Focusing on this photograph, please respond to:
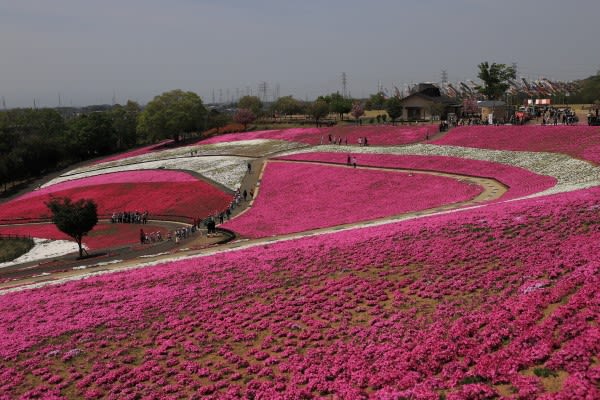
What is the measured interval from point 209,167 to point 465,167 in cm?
3934

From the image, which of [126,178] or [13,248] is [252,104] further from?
[13,248]

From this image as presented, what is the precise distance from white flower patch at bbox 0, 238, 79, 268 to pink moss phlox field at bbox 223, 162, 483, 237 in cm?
1502

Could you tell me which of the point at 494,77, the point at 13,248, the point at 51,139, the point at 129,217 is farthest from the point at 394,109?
the point at 13,248

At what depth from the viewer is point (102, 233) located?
165ft

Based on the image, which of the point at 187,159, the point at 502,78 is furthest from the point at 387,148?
the point at 502,78

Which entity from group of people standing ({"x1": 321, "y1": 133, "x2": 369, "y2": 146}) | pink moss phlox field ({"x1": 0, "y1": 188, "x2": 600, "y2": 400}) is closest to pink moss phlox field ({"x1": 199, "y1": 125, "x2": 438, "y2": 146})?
group of people standing ({"x1": 321, "y1": 133, "x2": 369, "y2": 146})

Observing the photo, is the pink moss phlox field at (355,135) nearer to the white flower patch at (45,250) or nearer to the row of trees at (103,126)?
the row of trees at (103,126)

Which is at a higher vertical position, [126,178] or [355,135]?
[355,135]

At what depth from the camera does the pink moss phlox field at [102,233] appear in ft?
149

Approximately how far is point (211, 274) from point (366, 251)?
7.86 metres

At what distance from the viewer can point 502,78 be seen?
124625 millimetres

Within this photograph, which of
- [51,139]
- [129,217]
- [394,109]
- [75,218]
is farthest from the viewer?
[394,109]

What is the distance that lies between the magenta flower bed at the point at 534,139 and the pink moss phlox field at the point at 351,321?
79.4 ft

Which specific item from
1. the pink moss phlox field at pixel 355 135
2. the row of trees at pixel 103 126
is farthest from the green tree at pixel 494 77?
the pink moss phlox field at pixel 355 135
